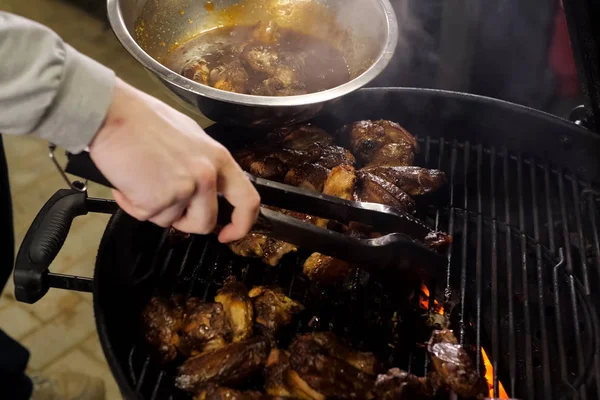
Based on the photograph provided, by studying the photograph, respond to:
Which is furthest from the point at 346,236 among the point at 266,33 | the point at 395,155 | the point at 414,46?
the point at 414,46

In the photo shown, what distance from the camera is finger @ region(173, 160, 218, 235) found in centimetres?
123

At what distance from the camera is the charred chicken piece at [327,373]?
64.0 inches

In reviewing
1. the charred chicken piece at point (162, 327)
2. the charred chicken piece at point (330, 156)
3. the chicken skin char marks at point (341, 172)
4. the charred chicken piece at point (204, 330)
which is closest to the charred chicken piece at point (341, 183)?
the chicken skin char marks at point (341, 172)

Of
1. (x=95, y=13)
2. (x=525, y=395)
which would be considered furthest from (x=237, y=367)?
(x=95, y=13)

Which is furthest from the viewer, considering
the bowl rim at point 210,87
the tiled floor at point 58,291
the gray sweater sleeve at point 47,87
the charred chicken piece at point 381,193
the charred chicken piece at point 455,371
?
the tiled floor at point 58,291

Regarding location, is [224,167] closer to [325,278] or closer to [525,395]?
[325,278]

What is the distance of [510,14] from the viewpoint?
10.6 ft

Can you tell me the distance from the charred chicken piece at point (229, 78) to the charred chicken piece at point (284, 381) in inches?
44.8

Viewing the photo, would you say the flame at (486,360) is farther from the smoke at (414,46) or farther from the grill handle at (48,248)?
the smoke at (414,46)

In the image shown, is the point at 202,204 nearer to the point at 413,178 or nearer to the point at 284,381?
the point at 284,381

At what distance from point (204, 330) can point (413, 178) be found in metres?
1.03

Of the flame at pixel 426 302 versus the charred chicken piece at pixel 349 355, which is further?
the flame at pixel 426 302

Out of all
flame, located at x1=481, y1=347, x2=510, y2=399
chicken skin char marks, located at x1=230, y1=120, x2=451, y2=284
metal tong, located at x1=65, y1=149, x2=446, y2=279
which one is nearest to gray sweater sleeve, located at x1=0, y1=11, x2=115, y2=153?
metal tong, located at x1=65, y1=149, x2=446, y2=279

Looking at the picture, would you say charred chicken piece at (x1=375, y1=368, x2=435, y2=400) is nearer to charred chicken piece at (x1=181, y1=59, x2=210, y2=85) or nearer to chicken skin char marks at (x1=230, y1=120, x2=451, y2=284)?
chicken skin char marks at (x1=230, y1=120, x2=451, y2=284)
